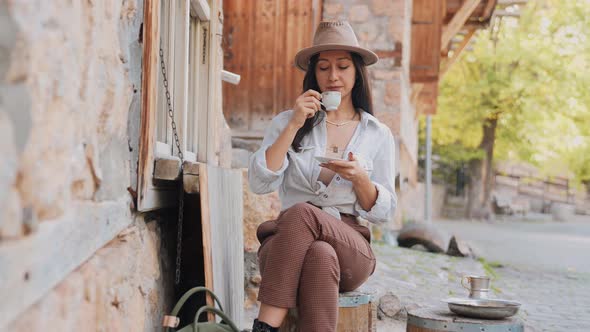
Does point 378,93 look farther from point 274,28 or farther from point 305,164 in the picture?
point 305,164

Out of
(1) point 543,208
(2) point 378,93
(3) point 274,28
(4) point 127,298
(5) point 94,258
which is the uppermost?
(3) point 274,28

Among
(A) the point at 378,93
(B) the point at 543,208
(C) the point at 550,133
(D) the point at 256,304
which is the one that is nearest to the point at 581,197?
(B) the point at 543,208

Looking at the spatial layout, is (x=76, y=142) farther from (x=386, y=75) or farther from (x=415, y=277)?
(x=386, y=75)

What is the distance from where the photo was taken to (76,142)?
1.90m

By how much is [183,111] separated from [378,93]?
16.9 ft

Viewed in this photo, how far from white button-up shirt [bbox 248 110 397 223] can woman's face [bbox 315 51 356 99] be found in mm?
148

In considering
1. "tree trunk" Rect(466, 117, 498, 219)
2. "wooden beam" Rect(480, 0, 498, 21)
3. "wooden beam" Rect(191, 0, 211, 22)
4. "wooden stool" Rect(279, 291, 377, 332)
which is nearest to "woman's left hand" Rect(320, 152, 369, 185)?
"wooden stool" Rect(279, 291, 377, 332)

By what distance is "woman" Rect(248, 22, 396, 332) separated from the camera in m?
2.84

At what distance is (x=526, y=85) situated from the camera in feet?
72.8

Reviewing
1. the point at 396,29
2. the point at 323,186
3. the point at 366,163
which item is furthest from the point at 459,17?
the point at 323,186

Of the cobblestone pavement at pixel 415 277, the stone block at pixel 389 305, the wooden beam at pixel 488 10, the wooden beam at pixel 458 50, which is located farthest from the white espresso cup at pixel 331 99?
the wooden beam at pixel 458 50

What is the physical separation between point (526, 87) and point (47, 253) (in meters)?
22.0

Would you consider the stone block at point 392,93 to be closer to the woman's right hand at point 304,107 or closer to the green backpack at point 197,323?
the woman's right hand at point 304,107

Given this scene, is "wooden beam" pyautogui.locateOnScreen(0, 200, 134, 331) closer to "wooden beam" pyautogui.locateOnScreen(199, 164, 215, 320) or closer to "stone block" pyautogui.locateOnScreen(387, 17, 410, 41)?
"wooden beam" pyautogui.locateOnScreen(199, 164, 215, 320)
